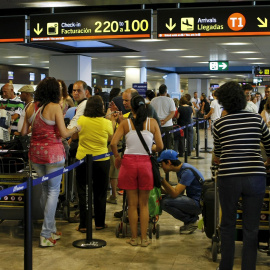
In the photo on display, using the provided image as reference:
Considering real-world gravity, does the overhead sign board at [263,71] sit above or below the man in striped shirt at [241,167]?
above

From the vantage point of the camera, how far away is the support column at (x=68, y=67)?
62.2ft

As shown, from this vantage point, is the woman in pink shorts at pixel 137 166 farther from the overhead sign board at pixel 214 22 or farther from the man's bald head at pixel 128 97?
the overhead sign board at pixel 214 22

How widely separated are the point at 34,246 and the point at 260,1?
6.28 metres

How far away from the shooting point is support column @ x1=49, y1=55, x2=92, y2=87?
18969 millimetres

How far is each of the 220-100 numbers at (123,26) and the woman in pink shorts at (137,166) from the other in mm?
3642

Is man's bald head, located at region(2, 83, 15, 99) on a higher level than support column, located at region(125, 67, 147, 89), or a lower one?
lower

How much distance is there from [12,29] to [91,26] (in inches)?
62.2

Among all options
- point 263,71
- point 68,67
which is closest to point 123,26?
point 68,67

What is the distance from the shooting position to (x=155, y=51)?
18812mm

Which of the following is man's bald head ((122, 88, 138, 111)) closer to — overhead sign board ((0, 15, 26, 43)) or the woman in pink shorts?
the woman in pink shorts

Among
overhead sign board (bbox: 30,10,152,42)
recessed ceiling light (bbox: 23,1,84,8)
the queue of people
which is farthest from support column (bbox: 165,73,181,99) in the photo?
the queue of people

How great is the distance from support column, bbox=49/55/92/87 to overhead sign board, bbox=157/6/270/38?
10.3 metres

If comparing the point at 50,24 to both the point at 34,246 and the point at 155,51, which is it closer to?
the point at 34,246

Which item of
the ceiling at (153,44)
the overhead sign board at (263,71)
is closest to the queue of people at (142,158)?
the ceiling at (153,44)
